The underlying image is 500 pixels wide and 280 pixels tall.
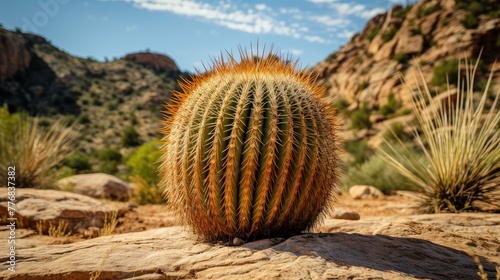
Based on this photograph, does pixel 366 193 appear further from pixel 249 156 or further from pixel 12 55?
pixel 12 55

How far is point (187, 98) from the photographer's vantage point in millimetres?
3051

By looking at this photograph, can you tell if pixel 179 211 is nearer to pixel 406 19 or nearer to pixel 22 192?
pixel 22 192

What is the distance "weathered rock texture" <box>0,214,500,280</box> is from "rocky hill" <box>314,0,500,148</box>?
55.6 feet

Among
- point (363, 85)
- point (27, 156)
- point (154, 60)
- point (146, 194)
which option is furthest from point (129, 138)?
point (154, 60)

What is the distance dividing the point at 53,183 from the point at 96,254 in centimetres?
542

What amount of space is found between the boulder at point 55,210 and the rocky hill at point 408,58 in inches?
632

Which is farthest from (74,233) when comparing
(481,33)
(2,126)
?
(481,33)

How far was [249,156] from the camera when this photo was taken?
2.53 m

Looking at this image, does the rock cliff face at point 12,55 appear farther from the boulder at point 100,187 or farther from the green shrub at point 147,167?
the boulder at point 100,187

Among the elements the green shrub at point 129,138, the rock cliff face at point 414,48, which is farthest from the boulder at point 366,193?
the green shrub at point 129,138

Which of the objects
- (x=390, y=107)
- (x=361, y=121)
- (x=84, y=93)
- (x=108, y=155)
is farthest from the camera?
(x=84, y=93)

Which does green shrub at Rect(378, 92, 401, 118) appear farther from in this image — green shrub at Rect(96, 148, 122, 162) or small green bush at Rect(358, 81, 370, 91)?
green shrub at Rect(96, 148, 122, 162)

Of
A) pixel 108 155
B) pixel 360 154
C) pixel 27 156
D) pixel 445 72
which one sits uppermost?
pixel 445 72

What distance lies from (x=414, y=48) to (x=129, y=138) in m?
23.1
